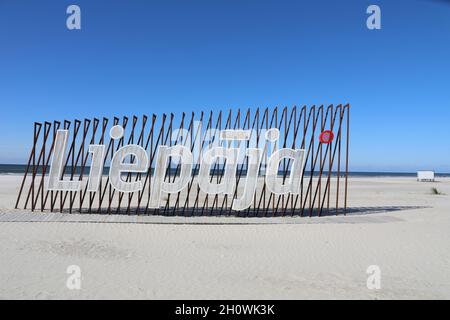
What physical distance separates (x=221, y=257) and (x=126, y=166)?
496 centimetres

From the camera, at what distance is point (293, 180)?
38.1ft

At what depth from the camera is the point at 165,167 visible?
11.3 meters

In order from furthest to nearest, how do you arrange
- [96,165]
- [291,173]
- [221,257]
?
[291,173] → [96,165] → [221,257]

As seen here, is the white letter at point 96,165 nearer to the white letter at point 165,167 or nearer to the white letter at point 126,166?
the white letter at point 126,166

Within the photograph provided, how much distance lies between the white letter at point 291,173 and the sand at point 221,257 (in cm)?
94

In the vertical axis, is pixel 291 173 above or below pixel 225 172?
above

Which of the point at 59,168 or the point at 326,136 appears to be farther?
the point at 326,136

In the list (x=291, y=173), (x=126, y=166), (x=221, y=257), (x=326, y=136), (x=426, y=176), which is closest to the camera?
(x=221, y=257)

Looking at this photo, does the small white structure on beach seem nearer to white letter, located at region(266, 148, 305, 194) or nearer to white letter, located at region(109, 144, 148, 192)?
white letter, located at region(266, 148, 305, 194)

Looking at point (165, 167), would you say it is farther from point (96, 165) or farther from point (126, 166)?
point (96, 165)

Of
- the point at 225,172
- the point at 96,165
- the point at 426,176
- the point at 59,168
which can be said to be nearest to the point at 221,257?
the point at 225,172

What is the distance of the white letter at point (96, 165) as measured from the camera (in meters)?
11.1

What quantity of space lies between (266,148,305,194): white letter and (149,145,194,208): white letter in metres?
2.35

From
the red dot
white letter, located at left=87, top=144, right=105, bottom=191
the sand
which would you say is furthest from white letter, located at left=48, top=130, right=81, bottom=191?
the red dot
